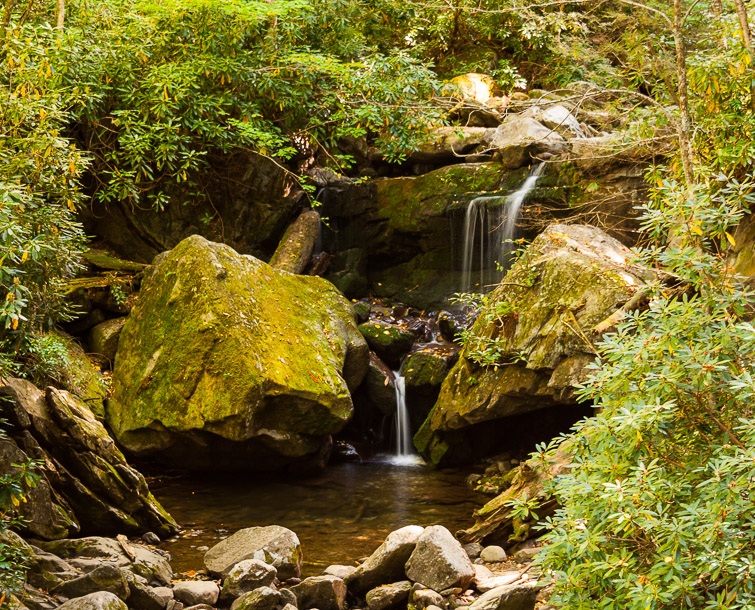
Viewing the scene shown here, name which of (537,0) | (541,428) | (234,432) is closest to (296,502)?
(234,432)

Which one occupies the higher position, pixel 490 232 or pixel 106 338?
pixel 490 232

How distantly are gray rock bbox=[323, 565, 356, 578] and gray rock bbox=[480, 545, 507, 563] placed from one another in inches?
48.7

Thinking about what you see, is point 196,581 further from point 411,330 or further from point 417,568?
point 411,330

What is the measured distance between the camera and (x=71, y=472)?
6.04m

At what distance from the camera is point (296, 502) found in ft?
26.2

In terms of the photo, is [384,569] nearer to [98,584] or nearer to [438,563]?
[438,563]

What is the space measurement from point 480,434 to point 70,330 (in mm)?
6429

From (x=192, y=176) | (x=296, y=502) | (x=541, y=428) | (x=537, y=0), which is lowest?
(x=296, y=502)

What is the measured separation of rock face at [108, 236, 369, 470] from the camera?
7.96 meters

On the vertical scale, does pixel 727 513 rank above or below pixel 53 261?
below

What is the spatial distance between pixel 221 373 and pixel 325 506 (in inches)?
82.2

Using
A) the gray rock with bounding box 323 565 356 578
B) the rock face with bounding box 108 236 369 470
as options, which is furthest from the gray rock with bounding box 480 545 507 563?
the rock face with bounding box 108 236 369 470

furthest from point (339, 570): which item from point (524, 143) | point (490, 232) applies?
point (524, 143)

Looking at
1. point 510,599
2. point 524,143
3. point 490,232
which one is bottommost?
point 510,599
